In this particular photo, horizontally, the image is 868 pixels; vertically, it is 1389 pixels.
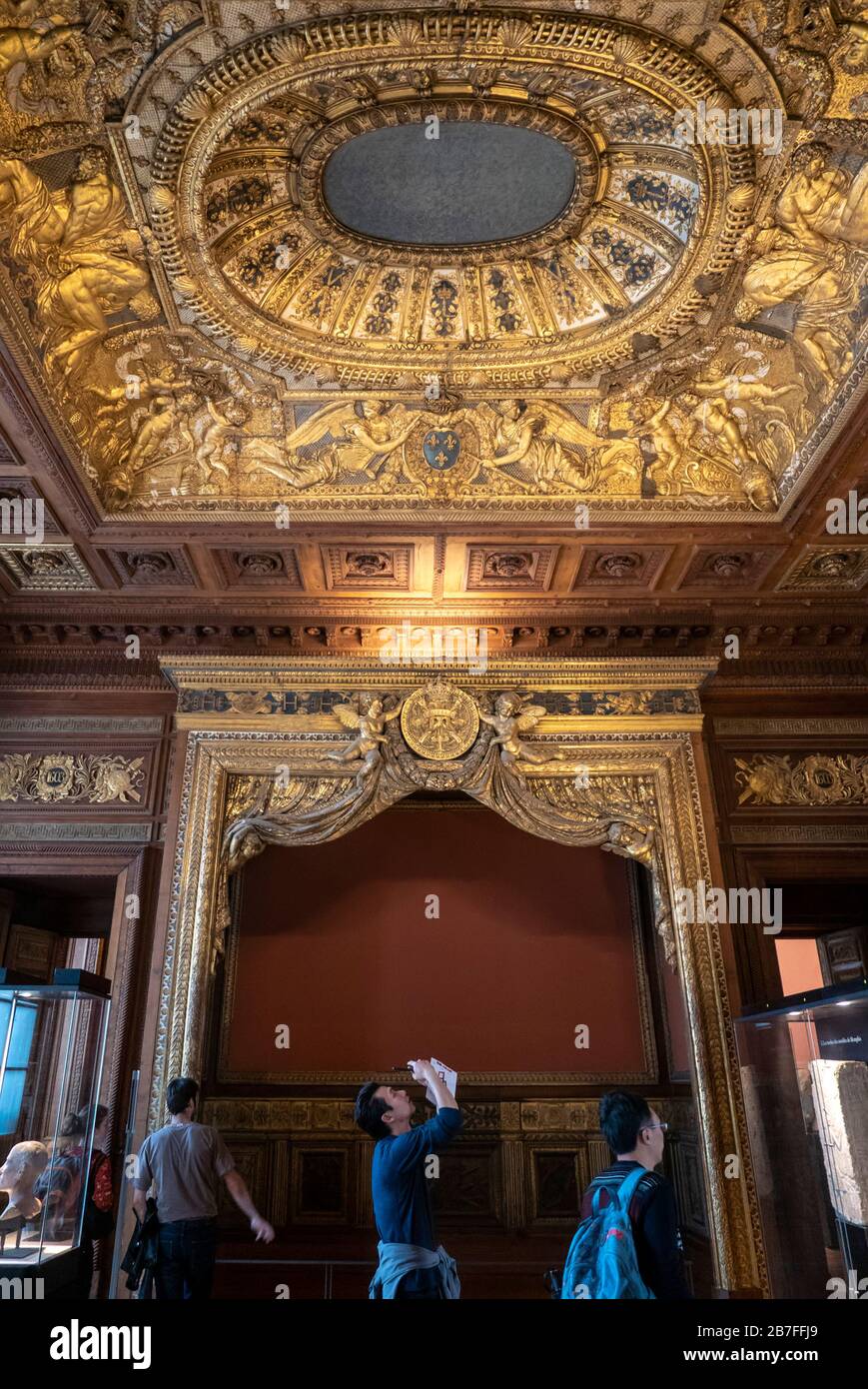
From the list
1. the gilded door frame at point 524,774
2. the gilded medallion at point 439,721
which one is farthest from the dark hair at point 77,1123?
the gilded medallion at point 439,721

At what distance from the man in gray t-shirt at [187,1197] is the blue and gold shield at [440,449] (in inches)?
185

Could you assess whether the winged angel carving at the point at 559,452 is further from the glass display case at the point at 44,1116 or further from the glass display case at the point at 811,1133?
the glass display case at the point at 44,1116

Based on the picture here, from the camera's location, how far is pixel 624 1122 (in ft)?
10.4

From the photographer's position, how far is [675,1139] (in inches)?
343

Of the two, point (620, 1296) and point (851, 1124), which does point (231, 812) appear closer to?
point (851, 1124)

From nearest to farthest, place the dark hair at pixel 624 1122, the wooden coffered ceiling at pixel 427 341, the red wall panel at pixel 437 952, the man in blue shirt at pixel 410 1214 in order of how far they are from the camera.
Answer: the dark hair at pixel 624 1122 < the man in blue shirt at pixel 410 1214 < the wooden coffered ceiling at pixel 427 341 < the red wall panel at pixel 437 952

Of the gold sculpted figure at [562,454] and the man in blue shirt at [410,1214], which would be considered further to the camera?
the gold sculpted figure at [562,454]

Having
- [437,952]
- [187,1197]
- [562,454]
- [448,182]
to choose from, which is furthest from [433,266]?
[437,952]

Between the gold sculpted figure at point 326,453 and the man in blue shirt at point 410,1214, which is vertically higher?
the gold sculpted figure at point 326,453

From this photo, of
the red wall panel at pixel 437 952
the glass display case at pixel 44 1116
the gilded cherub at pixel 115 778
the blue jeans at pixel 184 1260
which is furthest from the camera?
the red wall panel at pixel 437 952

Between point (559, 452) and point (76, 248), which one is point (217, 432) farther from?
point (559, 452)

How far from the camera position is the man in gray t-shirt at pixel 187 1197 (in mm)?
4961
